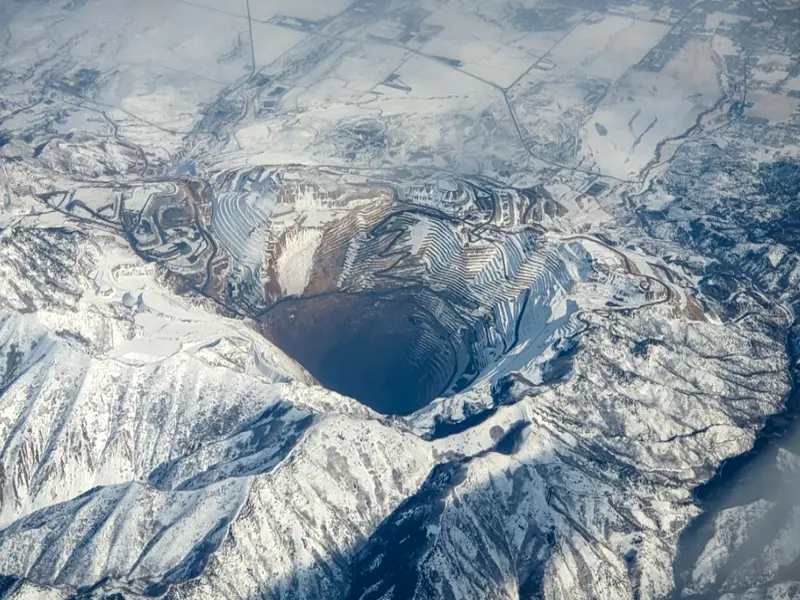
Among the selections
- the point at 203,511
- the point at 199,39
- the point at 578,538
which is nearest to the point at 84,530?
the point at 203,511

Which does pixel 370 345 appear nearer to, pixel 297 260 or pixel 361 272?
pixel 361 272

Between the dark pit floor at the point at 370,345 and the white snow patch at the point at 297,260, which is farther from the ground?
the white snow patch at the point at 297,260

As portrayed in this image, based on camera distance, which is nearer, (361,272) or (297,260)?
(297,260)

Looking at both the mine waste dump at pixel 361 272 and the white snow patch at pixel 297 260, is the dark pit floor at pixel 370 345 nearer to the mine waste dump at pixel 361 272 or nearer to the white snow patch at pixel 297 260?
the mine waste dump at pixel 361 272

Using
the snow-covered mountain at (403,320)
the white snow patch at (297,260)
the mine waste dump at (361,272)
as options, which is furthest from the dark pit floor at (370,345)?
the white snow patch at (297,260)

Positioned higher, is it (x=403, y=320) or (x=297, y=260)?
(x=297, y=260)

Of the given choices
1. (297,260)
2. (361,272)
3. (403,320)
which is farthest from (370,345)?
(297,260)

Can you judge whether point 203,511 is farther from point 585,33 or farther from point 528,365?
point 585,33

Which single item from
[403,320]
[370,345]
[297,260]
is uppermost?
[297,260]

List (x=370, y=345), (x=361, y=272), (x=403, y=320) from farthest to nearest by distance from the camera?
(x=361, y=272) < (x=403, y=320) < (x=370, y=345)
